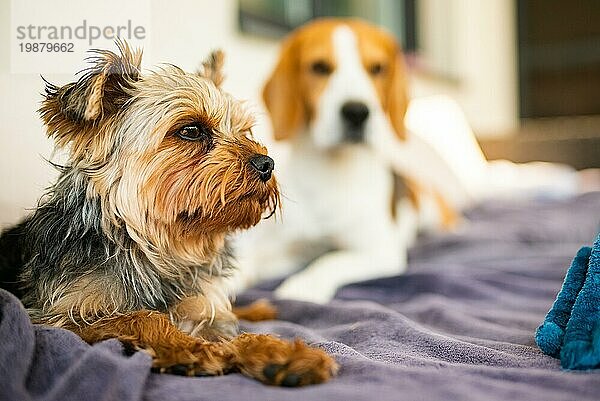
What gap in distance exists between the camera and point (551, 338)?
1044mm

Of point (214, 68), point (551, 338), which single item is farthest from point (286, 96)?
point (551, 338)

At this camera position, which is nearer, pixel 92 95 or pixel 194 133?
pixel 92 95

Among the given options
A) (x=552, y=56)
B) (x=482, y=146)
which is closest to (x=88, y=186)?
(x=482, y=146)

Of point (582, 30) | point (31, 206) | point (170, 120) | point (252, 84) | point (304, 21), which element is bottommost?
point (31, 206)

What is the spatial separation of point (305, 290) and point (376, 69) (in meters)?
0.71

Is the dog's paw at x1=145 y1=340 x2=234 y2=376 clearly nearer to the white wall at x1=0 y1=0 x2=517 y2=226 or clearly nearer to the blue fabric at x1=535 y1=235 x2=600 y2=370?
the white wall at x1=0 y1=0 x2=517 y2=226

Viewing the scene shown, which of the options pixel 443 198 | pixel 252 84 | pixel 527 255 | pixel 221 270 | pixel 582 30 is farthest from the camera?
pixel 582 30

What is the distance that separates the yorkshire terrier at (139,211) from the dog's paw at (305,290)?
523 millimetres

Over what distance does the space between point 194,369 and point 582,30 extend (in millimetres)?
6010

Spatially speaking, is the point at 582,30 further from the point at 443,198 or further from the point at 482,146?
the point at 443,198

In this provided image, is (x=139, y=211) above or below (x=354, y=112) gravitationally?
below

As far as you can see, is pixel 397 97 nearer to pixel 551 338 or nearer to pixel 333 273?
pixel 333 273

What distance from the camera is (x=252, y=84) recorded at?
6.08 ft

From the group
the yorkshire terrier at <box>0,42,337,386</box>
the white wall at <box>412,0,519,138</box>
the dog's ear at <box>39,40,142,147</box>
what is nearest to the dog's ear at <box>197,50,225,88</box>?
the yorkshire terrier at <box>0,42,337,386</box>
